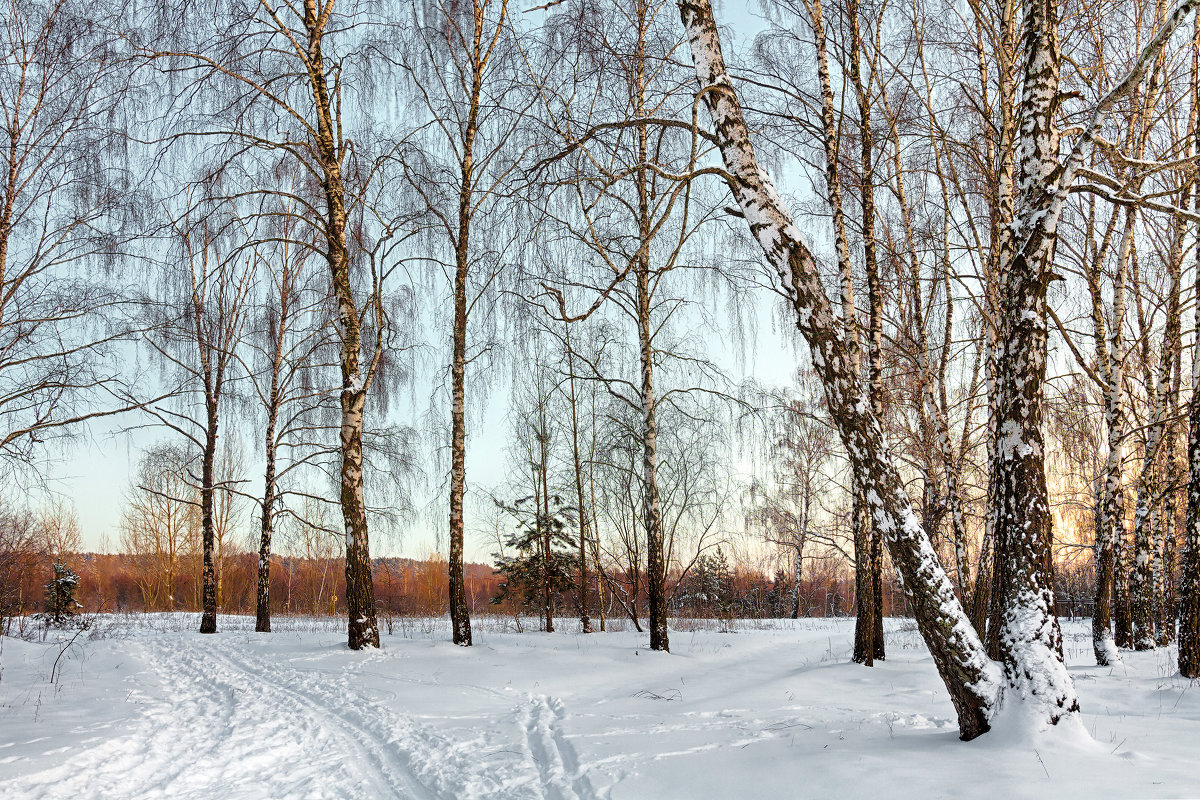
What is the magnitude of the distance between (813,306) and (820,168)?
5.72 m

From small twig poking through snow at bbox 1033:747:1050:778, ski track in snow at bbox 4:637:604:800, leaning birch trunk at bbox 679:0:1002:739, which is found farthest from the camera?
ski track in snow at bbox 4:637:604:800

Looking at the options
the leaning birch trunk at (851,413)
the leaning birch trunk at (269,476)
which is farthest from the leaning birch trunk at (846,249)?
the leaning birch trunk at (269,476)

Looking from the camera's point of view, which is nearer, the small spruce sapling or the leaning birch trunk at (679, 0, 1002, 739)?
the leaning birch trunk at (679, 0, 1002, 739)

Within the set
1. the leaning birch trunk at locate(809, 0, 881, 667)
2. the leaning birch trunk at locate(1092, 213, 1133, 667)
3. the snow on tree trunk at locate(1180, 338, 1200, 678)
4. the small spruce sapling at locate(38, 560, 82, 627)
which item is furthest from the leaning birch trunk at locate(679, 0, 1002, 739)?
the small spruce sapling at locate(38, 560, 82, 627)

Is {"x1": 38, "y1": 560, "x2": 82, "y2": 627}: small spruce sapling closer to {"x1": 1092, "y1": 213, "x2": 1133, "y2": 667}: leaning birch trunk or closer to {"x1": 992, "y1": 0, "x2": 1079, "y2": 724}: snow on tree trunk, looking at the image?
{"x1": 992, "y1": 0, "x2": 1079, "y2": 724}: snow on tree trunk

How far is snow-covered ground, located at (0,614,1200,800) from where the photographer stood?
3.31m

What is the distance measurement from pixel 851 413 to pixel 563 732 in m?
3.35

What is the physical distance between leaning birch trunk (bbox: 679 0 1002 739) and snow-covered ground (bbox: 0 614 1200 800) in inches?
13.6

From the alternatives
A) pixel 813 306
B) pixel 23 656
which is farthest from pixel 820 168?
pixel 23 656

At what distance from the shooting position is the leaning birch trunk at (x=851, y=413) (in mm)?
3693

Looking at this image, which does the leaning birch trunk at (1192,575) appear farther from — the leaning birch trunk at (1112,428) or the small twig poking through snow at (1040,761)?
the small twig poking through snow at (1040,761)

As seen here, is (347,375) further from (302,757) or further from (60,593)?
(60,593)

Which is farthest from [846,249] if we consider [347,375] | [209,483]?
[209,483]

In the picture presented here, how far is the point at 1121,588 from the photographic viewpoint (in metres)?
9.80
